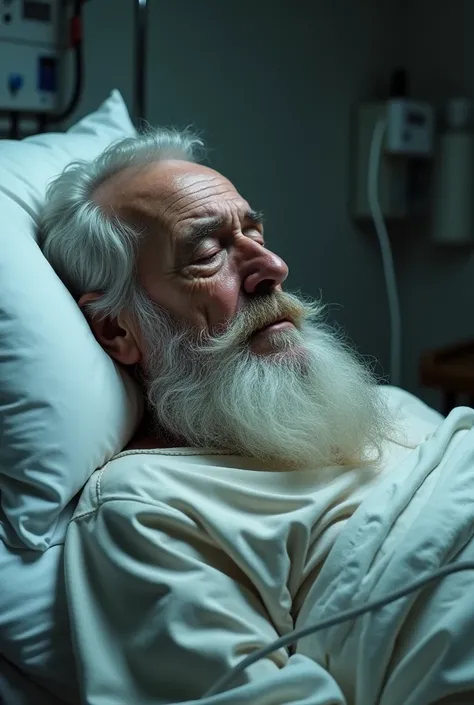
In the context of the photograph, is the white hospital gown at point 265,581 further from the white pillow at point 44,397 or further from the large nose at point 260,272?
the large nose at point 260,272

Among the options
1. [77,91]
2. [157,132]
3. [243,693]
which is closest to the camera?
[243,693]

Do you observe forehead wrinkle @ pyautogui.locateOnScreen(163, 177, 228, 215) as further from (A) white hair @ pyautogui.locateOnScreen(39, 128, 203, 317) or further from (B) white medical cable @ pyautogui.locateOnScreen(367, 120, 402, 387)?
(B) white medical cable @ pyautogui.locateOnScreen(367, 120, 402, 387)

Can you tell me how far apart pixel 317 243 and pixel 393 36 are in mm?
622

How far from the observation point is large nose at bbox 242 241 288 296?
1.18 meters

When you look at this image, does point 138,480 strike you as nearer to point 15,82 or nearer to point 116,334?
point 116,334

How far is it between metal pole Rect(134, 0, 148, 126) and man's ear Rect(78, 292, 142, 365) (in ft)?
2.00

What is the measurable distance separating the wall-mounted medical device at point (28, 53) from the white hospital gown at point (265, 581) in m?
0.88

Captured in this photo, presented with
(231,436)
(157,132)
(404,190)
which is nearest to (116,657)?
(231,436)

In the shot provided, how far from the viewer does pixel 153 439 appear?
1189 mm

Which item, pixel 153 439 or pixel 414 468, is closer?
pixel 414 468

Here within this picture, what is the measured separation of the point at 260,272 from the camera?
3.89ft

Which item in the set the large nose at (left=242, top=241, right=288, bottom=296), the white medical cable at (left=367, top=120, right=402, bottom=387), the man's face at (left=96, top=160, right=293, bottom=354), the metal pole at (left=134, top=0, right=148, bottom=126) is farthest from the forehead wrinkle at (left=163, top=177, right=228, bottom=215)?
the white medical cable at (left=367, top=120, right=402, bottom=387)

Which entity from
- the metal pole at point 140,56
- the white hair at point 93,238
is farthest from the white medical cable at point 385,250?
the white hair at point 93,238

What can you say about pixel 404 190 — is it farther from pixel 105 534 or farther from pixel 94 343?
pixel 105 534
